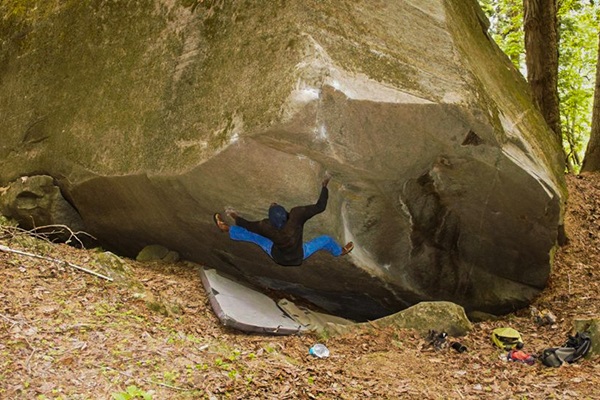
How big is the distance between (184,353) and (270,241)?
2.44m

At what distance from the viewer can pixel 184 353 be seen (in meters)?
5.49

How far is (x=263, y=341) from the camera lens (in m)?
6.77

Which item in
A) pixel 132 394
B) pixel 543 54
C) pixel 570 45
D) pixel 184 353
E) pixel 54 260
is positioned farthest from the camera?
pixel 570 45

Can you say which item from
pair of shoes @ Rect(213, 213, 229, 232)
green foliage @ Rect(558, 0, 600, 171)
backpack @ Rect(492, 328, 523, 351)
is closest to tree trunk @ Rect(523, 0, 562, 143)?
green foliage @ Rect(558, 0, 600, 171)

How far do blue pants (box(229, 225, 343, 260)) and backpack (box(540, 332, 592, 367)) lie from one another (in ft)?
9.13

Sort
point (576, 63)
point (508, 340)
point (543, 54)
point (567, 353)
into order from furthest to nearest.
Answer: point (576, 63) → point (543, 54) → point (508, 340) → point (567, 353)

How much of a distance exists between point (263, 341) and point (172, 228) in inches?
93.2

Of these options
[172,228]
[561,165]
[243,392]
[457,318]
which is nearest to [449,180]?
[457,318]

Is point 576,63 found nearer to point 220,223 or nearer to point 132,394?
point 220,223

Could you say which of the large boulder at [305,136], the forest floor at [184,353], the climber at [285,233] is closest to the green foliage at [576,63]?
the large boulder at [305,136]

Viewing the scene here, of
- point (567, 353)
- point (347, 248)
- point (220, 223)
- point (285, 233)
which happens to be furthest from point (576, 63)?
point (220, 223)

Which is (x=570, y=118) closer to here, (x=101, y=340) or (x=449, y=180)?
(x=449, y=180)

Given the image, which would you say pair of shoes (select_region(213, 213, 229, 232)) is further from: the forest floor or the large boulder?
the forest floor

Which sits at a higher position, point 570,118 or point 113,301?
point 570,118
